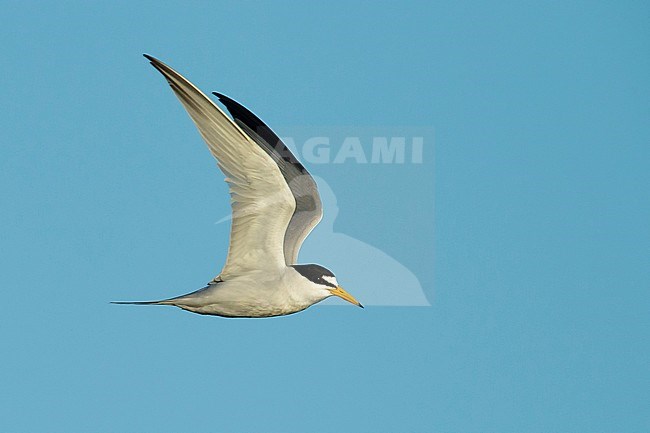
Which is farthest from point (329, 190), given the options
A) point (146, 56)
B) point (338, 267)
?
point (146, 56)

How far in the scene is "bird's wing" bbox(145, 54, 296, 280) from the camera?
49.4 ft

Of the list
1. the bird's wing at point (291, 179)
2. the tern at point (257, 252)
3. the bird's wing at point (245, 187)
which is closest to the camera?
the bird's wing at point (245, 187)

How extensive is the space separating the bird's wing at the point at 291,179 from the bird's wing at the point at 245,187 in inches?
22.7

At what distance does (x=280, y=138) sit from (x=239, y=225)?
1.92 metres

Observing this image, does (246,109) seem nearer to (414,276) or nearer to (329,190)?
(329,190)

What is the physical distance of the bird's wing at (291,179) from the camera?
16.8 metres

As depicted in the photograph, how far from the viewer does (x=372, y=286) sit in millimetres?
18312

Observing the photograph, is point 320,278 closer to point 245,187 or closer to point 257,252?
point 257,252

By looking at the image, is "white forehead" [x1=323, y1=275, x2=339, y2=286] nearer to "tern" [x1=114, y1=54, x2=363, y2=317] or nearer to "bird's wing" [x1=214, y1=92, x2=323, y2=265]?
"tern" [x1=114, y1=54, x2=363, y2=317]

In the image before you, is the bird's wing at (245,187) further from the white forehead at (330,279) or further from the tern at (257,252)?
the white forehead at (330,279)

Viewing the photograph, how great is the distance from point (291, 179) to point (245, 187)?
1.62 meters

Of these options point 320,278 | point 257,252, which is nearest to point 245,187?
point 257,252

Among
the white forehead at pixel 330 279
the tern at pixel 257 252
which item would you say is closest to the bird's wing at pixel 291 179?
the tern at pixel 257 252

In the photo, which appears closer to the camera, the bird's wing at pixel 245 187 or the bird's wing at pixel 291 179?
the bird's wing at pixel 245 187
